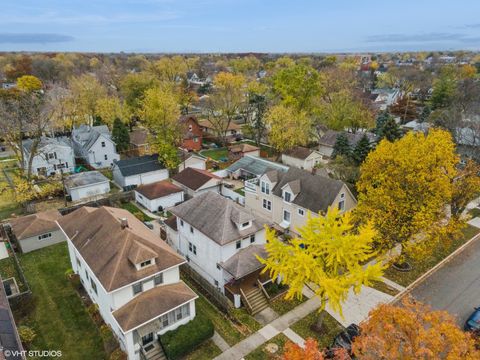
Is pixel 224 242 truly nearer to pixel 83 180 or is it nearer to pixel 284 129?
pixel 83 180

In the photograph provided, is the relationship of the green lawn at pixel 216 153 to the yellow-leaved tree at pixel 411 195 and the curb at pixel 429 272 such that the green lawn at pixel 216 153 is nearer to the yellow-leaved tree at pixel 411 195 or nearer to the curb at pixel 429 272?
the yellow-leaved tree at pixel 411 195

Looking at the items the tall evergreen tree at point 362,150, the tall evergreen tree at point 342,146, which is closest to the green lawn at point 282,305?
the tall evergreen tree at point 362,150

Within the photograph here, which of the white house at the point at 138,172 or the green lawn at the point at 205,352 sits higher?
the white house at the point at 138,172

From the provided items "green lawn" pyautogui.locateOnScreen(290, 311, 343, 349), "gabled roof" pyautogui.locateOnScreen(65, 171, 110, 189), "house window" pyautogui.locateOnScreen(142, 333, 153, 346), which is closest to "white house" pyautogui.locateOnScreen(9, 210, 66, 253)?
"gabled roof" pyautogui.locateOnScreen(65, 171, 110, 189)

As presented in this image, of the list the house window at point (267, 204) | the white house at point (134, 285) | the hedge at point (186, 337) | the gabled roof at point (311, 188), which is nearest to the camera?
the white house at point (134, 285)

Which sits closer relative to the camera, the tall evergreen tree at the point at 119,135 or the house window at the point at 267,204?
the house window at the point at 267,204

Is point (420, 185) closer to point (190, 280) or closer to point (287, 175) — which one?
point (287, 175)

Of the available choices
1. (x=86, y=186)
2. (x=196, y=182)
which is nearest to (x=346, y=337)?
(x=196, y=182)
